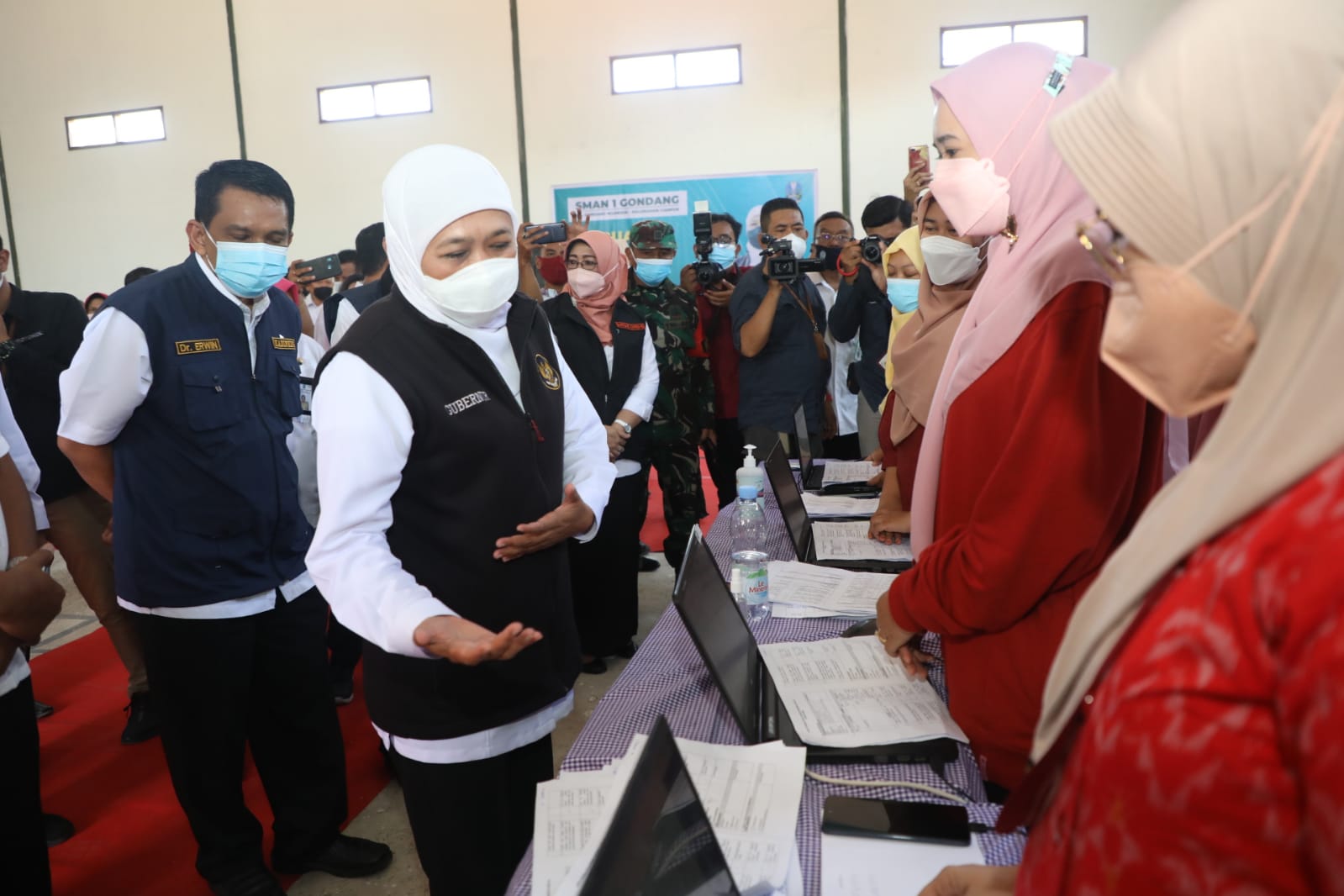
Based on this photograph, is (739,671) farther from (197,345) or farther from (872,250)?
(872,250)

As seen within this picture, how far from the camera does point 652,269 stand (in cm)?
342

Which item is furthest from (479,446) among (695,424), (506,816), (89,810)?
(695,424)

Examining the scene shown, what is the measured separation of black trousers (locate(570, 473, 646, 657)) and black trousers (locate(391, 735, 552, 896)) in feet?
5.40

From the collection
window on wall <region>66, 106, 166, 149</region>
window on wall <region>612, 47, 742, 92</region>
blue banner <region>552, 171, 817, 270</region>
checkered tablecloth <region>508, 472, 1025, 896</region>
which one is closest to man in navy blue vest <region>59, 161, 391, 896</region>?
checkered tablecloth <region>508, 472, 1025, 896</region>

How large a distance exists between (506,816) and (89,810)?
159cm

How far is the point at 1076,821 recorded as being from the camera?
1.72 feet

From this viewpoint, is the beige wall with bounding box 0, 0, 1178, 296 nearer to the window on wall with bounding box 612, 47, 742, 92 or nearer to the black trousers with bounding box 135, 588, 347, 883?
the window on wall with bounding box 612, 47, 742, 92

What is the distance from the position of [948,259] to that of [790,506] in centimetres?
75

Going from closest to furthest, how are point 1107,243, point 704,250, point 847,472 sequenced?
point 1107,243 < point 847,472 < point 704,250

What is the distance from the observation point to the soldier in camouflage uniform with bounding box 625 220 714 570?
3.42 meters

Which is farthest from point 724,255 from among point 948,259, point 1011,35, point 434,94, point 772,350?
point 434,94

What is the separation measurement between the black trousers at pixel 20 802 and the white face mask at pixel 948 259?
1.77m

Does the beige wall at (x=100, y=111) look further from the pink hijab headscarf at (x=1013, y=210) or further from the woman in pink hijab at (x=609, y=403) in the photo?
the pink hijab headscarf at (x=1013, y=210)

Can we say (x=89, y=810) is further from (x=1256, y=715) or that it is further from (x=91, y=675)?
(x=1256, y=715)
